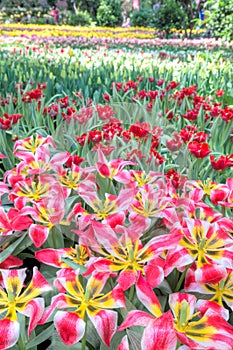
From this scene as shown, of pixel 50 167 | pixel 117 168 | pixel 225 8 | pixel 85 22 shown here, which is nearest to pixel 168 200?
pixel 117 168

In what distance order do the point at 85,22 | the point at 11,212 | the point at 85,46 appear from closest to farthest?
the point at 11,212 → the point at 85,46 → the point at 85,22

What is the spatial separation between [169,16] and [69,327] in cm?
1236

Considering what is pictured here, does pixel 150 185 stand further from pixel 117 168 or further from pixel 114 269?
pixel 114 269

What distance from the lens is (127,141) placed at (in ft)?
4.17

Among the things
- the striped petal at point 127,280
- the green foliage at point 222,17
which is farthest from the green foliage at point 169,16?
the striped petal at point 127,280

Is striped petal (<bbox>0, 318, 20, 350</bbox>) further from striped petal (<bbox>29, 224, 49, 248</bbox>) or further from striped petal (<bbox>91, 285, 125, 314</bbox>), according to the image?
striped petal (<bbox>29, 224, 49, 248</bbox>)

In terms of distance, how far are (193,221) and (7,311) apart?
29cm

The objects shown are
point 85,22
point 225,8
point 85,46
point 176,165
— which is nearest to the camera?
point 176,165

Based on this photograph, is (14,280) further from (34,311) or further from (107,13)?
(107,13)

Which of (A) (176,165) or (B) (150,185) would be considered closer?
(B) (150,185)

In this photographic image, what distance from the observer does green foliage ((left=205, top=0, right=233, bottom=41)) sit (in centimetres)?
745

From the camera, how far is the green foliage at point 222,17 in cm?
745

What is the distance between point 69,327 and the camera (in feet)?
1.72

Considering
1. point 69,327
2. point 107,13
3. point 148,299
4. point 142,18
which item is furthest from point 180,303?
point 107,13
